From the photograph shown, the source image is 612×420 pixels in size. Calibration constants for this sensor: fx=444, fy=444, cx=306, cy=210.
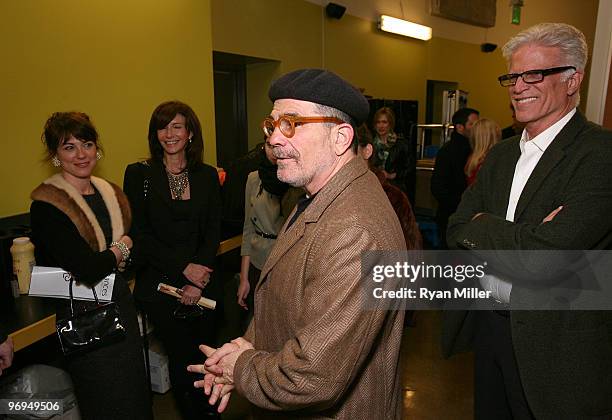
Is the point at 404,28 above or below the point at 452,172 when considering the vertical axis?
above

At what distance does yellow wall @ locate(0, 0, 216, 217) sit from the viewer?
6.97 ft

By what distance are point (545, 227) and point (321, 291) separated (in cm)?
81

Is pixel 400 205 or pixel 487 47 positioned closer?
pixel 400 205

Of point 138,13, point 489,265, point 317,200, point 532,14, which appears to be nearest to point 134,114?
point 138,13

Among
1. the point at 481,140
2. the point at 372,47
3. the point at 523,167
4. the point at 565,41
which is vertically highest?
the point at 372,47

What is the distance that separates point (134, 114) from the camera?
2711 millimetres

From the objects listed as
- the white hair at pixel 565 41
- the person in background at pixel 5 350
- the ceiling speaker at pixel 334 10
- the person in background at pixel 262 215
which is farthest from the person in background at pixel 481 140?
the person in background at pixel 5 350

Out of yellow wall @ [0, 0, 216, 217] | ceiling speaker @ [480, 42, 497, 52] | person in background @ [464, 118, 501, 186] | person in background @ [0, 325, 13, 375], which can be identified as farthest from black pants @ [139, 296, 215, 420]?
ceiling speaker @ [480, 42, 497, 52]

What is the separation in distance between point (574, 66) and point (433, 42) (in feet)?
22.1

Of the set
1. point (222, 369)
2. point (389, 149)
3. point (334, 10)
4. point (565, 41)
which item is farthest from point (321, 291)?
point (334, 10)

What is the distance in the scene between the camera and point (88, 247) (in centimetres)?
182

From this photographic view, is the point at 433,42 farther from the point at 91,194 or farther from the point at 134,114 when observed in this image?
the point at 91,194

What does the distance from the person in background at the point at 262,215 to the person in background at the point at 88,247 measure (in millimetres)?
765

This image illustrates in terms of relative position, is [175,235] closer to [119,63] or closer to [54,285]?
[54,285]
